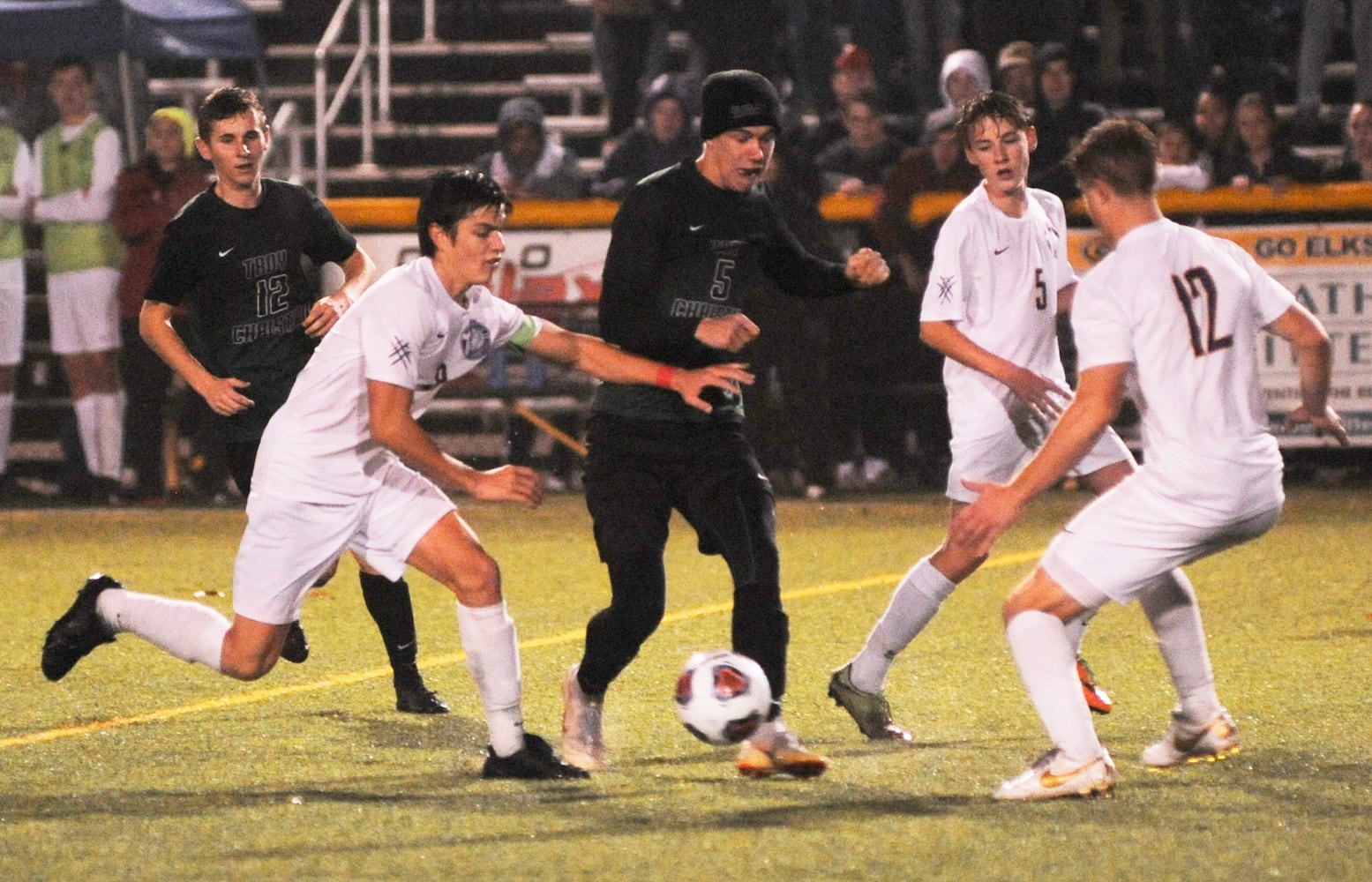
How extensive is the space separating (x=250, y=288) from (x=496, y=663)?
2334mm

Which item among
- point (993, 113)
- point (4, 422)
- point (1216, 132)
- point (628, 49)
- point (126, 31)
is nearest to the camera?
point (993, 113)

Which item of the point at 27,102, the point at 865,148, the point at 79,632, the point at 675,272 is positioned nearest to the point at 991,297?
the point at 675,272

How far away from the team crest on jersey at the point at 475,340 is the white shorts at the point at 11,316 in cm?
851

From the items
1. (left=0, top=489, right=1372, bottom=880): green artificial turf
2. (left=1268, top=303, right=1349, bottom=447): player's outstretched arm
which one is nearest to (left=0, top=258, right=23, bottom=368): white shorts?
(left=0, top=489, right=1372, bottom=880): green artificial turf

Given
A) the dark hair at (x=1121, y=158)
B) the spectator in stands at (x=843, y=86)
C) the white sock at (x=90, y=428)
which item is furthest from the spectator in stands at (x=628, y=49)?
the dark hair at (x=1121, y=158)

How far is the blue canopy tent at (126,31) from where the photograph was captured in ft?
48.3

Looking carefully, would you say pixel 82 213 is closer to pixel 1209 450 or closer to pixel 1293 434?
pixel 1293 434

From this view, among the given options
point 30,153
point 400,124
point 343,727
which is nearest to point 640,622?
point 343,727

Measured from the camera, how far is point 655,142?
47.3 feet

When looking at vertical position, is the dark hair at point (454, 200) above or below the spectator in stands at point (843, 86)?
above

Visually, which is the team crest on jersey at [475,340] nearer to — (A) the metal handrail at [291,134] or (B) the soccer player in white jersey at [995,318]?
(B) the soccer player in white jersey at [995,318]

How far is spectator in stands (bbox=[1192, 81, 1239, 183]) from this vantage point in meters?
14.1

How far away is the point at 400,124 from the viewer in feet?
60.4

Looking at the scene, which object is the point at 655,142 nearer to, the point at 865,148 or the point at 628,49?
the point at 865,148
